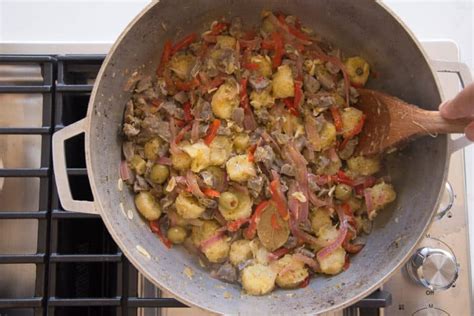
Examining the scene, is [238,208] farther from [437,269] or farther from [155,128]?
[437,269]

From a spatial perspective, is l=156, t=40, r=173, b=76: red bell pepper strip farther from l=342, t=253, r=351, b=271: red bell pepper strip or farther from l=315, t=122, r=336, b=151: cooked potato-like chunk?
l=342, t=253, r=351, b=271: red bell pepper strip

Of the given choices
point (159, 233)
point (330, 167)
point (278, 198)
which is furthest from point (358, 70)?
point (159, 233)

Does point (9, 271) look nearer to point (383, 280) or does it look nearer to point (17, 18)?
point (17, 18)

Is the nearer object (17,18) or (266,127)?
(266,127)

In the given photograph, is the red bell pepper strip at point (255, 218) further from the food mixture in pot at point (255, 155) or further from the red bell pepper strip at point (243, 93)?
the red bell pepper strip at point (243, 93)

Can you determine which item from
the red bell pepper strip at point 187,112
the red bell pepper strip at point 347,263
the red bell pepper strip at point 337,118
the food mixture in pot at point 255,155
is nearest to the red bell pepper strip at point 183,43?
the food mixture in pot at point 255,155

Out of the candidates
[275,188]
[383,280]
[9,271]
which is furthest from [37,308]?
[383,280]
